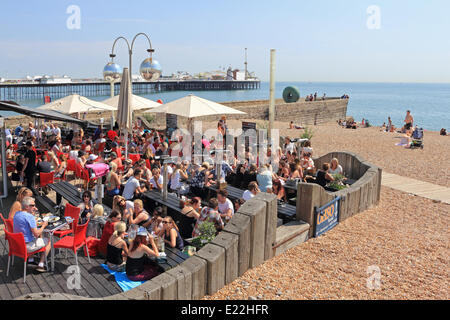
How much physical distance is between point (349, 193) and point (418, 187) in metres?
3.95

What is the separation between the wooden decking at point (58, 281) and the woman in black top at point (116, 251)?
14cm

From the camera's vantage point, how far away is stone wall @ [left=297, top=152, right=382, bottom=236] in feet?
21.0

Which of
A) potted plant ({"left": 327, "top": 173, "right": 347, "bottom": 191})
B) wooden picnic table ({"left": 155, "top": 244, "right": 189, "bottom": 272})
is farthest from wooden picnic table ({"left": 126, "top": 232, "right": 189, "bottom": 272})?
potted plant ({"left": 327, "top": 173, "right": 347, "bottom": 191})

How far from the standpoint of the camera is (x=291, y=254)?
232 inches

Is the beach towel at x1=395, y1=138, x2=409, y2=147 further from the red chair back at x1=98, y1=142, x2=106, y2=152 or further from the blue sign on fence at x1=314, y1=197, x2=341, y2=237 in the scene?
the red chair back at x1=98, y1=142, x2=106, y2=152

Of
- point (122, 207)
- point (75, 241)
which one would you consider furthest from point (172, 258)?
point (122, 207)

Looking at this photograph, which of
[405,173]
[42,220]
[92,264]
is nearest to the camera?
[92,264]

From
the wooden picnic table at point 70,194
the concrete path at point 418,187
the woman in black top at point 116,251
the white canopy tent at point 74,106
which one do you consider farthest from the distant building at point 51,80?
the woman in black top at point 116,251

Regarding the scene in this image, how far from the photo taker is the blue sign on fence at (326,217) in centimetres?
652

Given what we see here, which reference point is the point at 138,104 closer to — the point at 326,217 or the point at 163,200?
the point at 163,200

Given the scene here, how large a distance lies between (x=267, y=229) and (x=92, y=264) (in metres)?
2.41

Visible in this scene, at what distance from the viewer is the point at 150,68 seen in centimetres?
1049
